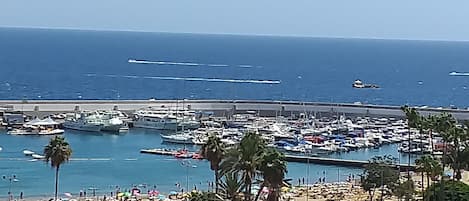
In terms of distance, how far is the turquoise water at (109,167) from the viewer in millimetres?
59875

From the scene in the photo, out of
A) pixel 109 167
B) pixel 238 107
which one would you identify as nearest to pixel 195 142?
pixel 109 167

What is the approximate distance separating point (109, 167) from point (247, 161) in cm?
4027

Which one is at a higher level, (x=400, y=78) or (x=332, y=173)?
(x=400, y=78)

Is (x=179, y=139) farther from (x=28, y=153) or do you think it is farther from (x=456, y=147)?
(x=456, y=147)

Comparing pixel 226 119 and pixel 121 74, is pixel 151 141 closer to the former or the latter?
pixel 226 119

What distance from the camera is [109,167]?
6838cm

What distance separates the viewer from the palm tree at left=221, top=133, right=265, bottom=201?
29.5 m

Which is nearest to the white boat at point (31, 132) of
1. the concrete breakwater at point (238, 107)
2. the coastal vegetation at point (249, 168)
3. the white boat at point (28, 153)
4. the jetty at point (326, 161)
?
the white boat at point (28, 153)

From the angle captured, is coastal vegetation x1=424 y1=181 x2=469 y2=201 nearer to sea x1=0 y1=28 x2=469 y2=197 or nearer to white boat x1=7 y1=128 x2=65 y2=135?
sea x1=0 y1=28 x2=469 y2=197

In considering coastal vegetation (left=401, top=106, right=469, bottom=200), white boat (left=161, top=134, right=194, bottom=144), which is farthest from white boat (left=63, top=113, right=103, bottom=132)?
coastal vegetation (left=401, top=106, right=469, bottom=200)

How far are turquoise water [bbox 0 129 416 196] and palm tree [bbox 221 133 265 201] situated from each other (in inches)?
1136

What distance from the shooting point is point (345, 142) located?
79312 mm

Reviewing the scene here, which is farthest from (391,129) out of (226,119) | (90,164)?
(90,164)

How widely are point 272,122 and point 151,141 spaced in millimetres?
13901
